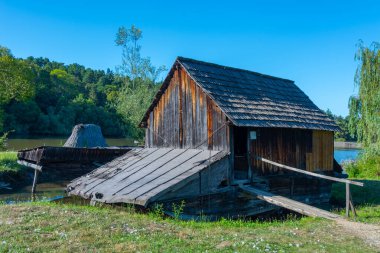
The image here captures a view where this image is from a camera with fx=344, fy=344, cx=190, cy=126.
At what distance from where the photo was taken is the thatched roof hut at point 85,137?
1067 inches

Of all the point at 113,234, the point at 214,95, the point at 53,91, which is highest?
the point at 53,91

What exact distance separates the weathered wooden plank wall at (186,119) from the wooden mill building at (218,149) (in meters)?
0.04

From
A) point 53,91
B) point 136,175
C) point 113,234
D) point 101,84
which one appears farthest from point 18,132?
point 113,234

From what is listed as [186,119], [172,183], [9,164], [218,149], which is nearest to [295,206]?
[218,149]

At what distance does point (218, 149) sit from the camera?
13.6m

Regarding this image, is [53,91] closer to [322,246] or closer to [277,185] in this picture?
[277,185]

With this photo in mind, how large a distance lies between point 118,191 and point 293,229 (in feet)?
18.4

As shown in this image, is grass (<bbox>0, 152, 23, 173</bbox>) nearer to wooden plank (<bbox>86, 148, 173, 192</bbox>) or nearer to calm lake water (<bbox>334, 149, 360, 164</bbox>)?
wooden plank (<bbox>86, 148, 173, 192</bbox>)

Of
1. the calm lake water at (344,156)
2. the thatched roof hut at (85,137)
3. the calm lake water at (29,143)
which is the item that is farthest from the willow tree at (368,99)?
the calm lake water at (29,143)

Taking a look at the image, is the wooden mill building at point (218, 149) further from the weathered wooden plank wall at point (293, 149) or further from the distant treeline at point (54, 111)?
the distant treeline at point (54, 111)

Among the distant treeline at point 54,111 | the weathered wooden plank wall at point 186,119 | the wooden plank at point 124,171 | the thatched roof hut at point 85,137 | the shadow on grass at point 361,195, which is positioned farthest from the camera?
the distant treeline at point 54,111

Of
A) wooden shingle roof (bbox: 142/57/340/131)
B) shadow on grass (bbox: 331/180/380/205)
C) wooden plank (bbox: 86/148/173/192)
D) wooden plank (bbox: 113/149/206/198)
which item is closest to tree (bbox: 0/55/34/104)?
wooden shingle roof (bbox: 142/57/340/131)

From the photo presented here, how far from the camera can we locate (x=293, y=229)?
916cm

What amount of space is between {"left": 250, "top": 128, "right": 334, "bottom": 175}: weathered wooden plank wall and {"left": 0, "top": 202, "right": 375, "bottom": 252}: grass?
475 cm
